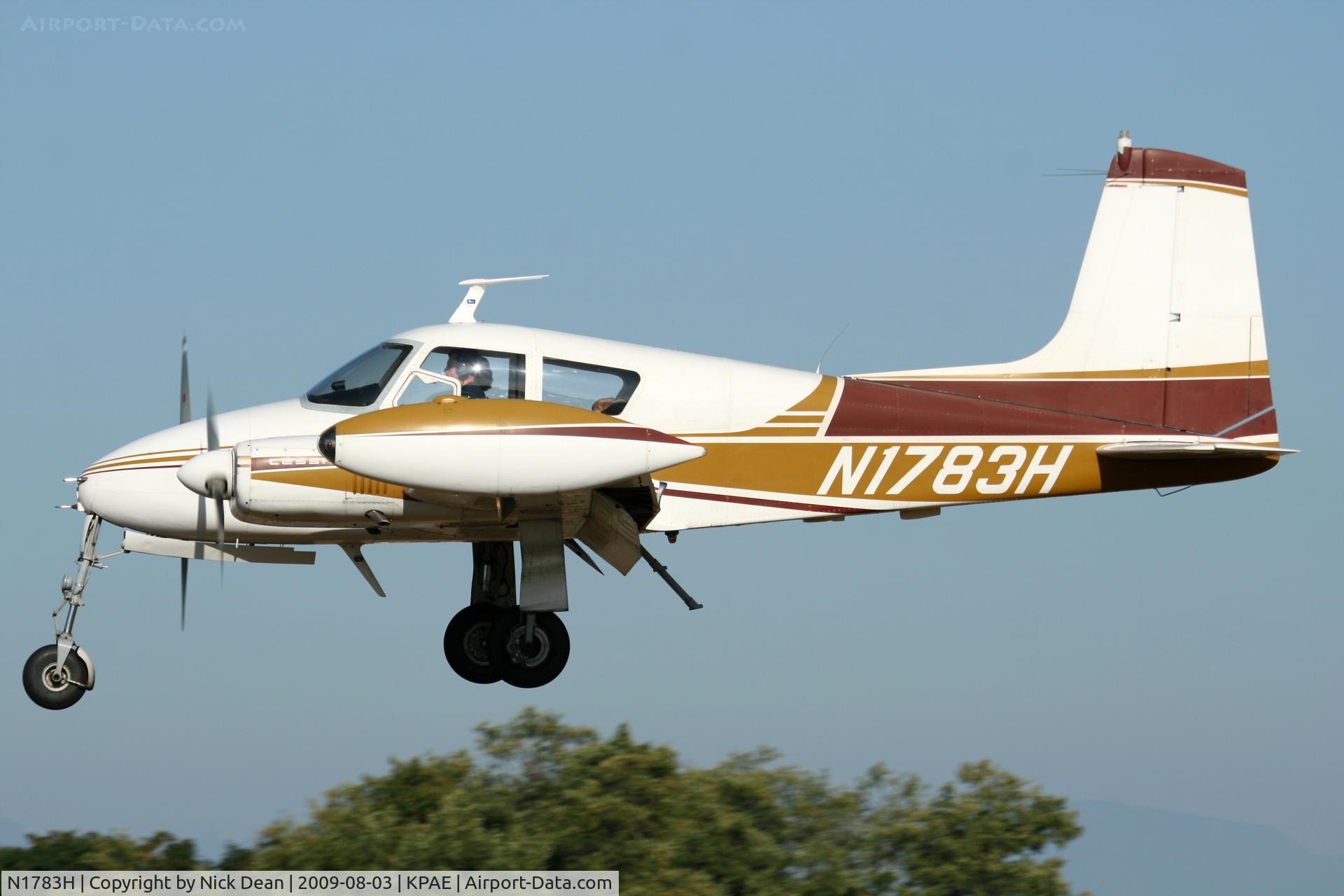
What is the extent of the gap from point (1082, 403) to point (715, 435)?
338cm

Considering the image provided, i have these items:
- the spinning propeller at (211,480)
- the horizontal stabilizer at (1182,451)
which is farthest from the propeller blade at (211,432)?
the horizontal stabilizer at (1182,451)

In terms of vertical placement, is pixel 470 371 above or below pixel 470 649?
above

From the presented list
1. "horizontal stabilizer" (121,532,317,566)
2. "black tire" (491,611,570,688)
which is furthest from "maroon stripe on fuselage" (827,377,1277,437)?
"horizontal stabilizer" (121,532,317,566)

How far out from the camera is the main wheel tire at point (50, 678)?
1216cm

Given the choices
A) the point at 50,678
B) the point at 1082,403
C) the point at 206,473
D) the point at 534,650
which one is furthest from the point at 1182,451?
the point at 50,678

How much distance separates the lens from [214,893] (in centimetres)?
1484

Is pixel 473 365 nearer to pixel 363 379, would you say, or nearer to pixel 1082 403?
pixel 363 379

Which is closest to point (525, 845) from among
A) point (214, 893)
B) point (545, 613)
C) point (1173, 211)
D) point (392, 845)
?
point (392, 845)

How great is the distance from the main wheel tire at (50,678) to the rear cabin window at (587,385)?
4.39 metres

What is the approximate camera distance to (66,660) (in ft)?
40.1

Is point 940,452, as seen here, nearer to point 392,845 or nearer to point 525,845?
point 525,845

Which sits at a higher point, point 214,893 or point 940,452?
point 940,452

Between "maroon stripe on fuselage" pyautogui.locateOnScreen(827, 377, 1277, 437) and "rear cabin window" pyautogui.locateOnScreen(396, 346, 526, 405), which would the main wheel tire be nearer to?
"rear cabin window" pyautogui.locateOnScreen(396, 346, 526, 405)

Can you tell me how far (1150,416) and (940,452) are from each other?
6.64ft
